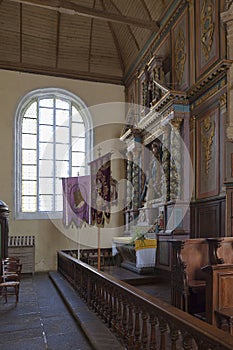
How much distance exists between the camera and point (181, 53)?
7914mm

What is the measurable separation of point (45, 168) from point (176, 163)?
4931 millimetres

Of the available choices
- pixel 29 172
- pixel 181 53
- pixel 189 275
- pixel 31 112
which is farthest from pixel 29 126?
pixel 189 275

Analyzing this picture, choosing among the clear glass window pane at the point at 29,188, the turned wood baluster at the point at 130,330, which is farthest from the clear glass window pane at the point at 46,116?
the turned wood baluster at the point at 130,330

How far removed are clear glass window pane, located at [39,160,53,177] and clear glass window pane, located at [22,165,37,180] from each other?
7.0 inches

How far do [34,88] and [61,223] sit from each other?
412 cm

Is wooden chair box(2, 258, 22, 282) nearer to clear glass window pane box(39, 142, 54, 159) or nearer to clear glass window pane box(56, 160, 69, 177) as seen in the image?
clear glass window pane box(56, 160, 69, 177)

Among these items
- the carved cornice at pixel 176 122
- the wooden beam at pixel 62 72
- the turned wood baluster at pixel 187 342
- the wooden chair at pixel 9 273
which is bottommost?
the wooden chair at pixel 9 273

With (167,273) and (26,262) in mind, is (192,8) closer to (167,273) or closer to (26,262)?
(167,273)

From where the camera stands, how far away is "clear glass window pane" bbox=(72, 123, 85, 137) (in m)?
11.4

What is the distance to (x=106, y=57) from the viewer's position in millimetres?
11586

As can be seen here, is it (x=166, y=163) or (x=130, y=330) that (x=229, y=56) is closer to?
(x=166, y=163)

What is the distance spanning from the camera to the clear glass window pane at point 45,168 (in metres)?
11.0

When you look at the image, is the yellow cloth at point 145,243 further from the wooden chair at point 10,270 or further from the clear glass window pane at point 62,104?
the clear glass window pane at point 62,104

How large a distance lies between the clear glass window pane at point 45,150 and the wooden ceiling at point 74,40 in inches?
87.0
